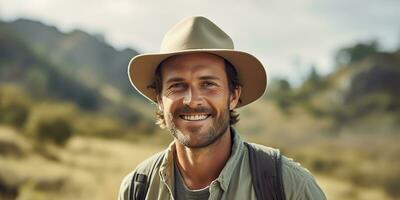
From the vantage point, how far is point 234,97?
317cm

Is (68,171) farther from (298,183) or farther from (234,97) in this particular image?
(298,183)

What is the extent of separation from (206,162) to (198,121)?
249 millimetres

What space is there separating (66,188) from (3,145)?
216 inches

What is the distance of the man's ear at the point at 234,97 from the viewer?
313 cm

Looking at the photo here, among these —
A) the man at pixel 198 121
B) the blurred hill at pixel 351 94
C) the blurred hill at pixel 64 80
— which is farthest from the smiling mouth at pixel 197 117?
the blurred hill at pixel 64 80

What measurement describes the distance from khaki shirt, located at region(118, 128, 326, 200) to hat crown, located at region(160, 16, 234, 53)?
0.47m

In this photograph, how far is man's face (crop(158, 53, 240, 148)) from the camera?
9.41 ft

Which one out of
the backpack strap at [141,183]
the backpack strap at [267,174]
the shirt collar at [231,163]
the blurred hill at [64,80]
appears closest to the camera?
the backpack strap at [267,174]

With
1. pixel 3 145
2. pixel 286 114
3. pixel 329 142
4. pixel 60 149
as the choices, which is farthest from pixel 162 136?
pixel 3 145

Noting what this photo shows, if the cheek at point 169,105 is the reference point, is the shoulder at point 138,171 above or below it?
below

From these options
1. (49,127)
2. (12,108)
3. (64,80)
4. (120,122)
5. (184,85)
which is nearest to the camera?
(184,85)

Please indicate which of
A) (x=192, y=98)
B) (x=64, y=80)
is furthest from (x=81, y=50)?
(x=192, y=98)

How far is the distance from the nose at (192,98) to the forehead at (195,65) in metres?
0.09

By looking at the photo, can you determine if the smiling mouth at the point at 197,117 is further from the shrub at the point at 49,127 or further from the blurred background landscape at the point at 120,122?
the shrub at the point at 49,127
